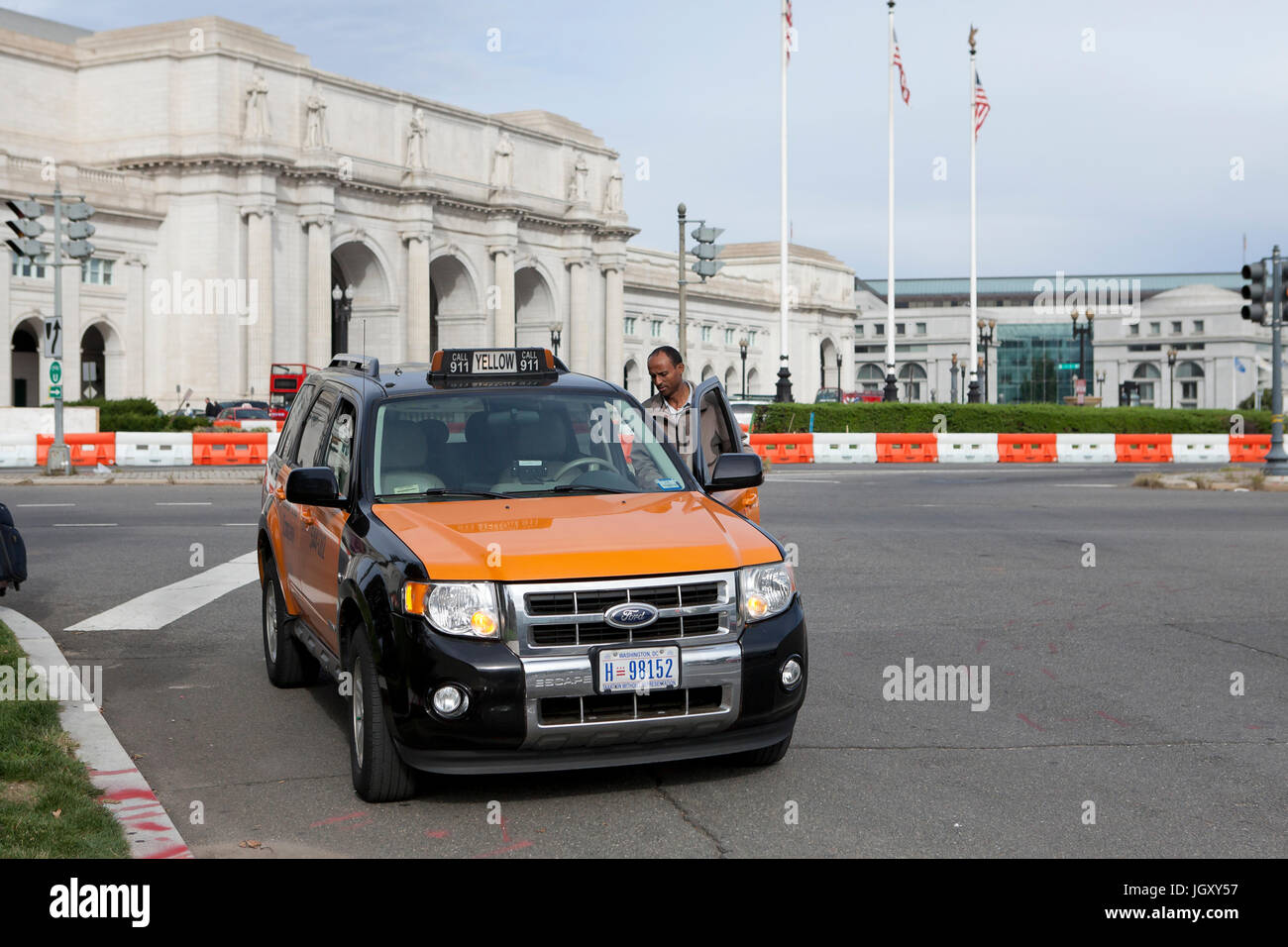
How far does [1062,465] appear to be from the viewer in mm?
39312

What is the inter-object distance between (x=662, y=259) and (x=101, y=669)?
11306cm

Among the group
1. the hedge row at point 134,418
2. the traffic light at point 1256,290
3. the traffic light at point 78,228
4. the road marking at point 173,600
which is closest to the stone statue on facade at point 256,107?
the hedge row at point 134,418

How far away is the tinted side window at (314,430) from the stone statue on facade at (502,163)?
80.3m

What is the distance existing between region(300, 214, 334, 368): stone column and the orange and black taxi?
6982 centimetres

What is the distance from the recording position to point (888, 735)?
7.14 m

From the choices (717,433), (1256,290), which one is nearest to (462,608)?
(717,433)

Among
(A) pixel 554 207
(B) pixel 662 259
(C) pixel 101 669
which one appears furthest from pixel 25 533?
(B) pixel 662 259

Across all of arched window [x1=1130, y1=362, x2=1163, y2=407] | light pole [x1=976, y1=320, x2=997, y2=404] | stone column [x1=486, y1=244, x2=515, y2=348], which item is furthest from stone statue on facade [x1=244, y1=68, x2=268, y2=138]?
arched window [x1=1130, y1=362, x2=1163, y2=407]

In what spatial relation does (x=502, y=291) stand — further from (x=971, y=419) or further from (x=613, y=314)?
(x=971, y=419)

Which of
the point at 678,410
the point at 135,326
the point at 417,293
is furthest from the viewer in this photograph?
the point at 417,293

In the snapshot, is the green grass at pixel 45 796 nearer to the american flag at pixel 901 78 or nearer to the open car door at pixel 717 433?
the open car door at pixel 717 433

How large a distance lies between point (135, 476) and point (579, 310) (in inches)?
2652

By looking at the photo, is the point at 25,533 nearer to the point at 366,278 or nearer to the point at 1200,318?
the point at 366,278

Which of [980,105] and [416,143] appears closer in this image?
[980,105]
